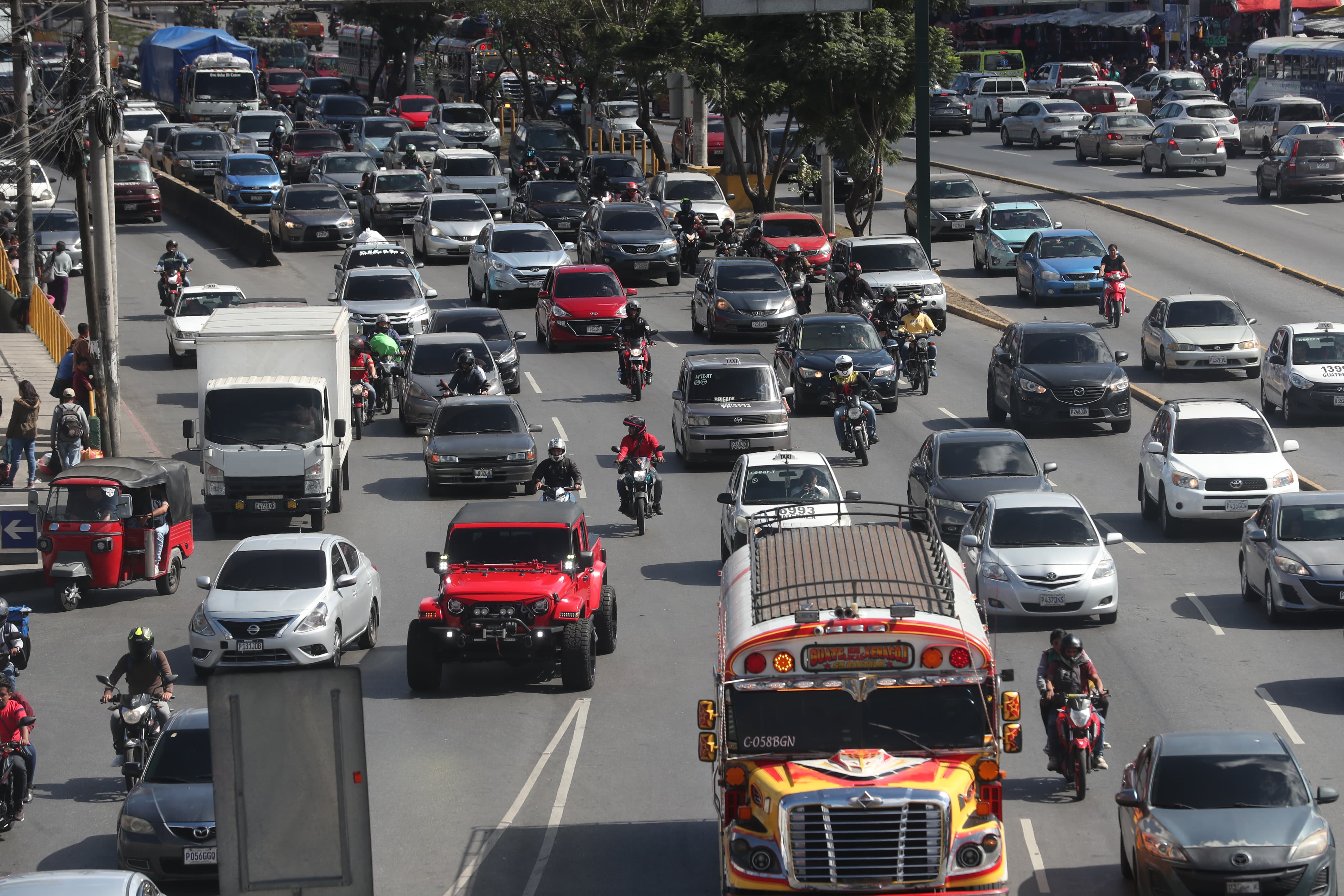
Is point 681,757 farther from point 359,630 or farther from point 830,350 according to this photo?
point 830,350

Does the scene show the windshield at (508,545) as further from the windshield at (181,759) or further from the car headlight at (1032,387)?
the car headlight at (1032,387)

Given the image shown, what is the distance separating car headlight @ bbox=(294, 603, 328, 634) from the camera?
67.5 feet

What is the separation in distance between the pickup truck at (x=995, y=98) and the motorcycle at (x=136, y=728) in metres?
60.7

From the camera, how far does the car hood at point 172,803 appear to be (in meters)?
14.8

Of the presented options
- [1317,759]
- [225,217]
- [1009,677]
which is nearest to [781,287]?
[225,217]

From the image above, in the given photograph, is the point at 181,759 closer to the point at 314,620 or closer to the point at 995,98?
the point at 314,620

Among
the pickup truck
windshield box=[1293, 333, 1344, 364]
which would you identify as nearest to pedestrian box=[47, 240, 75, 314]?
windshield box=[1293, 333, 1344, 364]

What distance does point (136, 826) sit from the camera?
584 inches

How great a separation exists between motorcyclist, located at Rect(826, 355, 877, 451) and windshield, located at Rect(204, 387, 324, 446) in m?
8.22

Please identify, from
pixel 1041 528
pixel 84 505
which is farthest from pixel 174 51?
pixel 1041 528

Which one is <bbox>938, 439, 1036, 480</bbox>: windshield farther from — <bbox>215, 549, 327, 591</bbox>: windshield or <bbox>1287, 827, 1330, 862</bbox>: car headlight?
<bbox>1287, 827, 1330, 862</bbox>: car headlight

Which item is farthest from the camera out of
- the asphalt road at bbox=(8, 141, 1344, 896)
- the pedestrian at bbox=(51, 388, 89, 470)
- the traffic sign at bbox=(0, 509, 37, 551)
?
the pedestrian at bbox=(51, 388, 89, 470)

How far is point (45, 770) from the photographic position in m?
17.9

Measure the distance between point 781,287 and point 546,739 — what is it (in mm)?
22416
